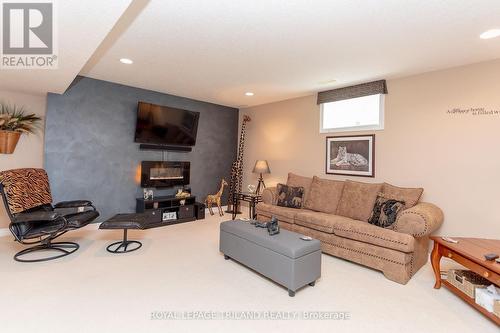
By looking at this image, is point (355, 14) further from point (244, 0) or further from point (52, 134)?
point (52, 134)

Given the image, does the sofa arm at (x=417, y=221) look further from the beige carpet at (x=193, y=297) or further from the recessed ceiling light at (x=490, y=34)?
the recessed ceiling light at (x=490, y=34)

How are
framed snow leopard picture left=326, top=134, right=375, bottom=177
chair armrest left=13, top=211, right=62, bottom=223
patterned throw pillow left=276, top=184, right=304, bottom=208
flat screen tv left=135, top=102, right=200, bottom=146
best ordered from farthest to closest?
flat screen tv left=135, top=102, right=200, bottom=146 → patterned throw pillow left=276, top=184, right=304, bottom=208 → framed snow leopard picture left=326, top=134, right=375, bottom=177 → chair armrest left=13, top=211, right=62, bottom=223

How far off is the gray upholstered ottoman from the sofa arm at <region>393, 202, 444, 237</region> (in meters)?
1.04

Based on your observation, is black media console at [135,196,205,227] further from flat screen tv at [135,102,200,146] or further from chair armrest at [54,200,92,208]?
flat screen tv at [135,102,200,146]

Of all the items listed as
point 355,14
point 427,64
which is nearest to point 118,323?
point 355,14

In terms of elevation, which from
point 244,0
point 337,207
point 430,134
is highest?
point 244,0

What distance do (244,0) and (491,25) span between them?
7.21 feet

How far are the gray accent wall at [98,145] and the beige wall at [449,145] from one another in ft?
12.9

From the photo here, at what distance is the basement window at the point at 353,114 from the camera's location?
4.02m

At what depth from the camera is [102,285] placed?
2.53 m

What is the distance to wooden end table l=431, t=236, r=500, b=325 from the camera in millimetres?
2086

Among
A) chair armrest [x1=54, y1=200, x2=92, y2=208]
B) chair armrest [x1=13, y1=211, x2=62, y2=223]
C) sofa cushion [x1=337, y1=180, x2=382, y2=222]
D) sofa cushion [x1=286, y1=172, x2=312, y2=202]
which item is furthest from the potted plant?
sofa cushion [x1=337, y1=180, x2=382, y2=222]

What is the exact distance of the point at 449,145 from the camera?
3322 millimetres

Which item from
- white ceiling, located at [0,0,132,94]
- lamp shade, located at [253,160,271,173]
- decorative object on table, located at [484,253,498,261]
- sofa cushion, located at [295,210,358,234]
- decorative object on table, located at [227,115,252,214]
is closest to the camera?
white ceiling, located at [0,0,132,94]
